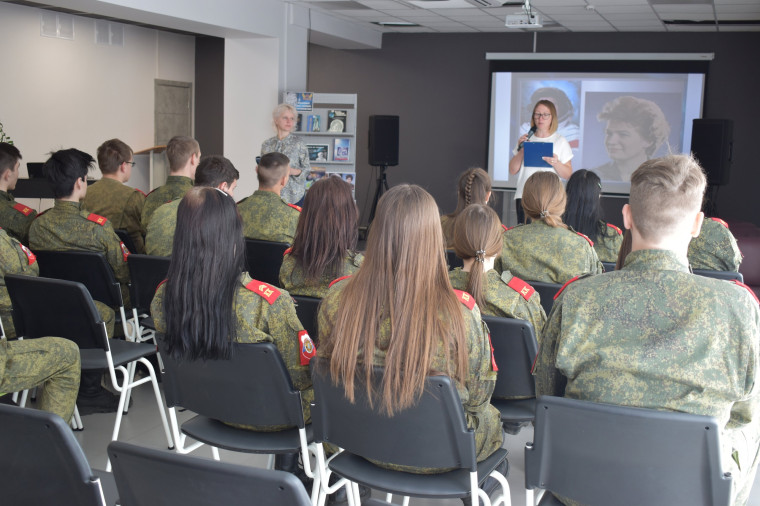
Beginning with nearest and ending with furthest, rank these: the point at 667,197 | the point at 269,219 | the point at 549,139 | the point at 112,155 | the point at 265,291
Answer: the point at 667,197
the point at 265,291
the point at 269,219
the point at 112,155
the point at 549,139

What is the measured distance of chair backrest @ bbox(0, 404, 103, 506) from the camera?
1440 millimetres

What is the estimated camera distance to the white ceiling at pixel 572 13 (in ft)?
24.7

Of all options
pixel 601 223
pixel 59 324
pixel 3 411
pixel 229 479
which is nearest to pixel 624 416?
pixel 229 479

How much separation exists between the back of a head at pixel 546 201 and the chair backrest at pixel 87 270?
1969mm

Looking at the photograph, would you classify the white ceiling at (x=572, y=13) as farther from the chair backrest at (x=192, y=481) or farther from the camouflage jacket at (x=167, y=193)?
the chair backrest at (x=192, y=481)

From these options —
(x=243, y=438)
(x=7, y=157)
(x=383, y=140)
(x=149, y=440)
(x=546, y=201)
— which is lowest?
(x=149, y=440)

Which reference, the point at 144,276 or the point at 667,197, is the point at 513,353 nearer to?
the point at 667,197

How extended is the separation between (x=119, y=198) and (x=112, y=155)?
294mm

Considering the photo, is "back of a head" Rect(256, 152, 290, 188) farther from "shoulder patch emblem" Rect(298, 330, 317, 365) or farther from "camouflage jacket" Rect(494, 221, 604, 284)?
"shoulder patch emblem" Rect(298, 330, 317, 365)

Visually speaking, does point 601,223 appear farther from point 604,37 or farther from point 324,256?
point 604,37

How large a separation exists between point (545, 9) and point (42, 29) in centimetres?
626

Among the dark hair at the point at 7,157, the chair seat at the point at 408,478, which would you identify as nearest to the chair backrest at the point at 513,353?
the chair seat at the point at 408,478

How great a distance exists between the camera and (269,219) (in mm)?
4098

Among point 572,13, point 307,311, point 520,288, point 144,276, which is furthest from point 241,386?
point 572,13
